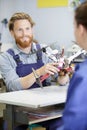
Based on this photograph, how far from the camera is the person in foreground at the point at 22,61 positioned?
2.46 metres

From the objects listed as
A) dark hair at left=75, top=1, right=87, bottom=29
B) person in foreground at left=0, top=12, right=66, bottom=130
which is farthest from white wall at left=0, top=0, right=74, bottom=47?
dark hair at left=75, top=1, right=87, bottom=29

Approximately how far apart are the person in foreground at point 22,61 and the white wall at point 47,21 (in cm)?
194

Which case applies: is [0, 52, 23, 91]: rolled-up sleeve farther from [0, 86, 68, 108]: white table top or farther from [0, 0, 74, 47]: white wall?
[0, 0, 74, 47]: white wall

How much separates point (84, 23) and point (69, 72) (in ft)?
4.18

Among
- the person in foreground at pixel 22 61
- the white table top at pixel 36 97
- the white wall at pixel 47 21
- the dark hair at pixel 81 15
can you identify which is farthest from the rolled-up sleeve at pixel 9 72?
the white wall at pixel 47 21

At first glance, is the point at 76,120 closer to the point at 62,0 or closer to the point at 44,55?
the point at 44,55

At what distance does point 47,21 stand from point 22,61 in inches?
93.9

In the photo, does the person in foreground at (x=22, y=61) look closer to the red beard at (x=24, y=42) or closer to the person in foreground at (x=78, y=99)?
the red beard at (x=24, y=42)

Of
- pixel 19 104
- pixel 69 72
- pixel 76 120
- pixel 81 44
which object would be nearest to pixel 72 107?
pixel 76 120

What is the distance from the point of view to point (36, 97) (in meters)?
2.19

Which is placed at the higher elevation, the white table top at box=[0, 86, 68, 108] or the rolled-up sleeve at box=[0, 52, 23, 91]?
the rolled-up sleeve at box=[0, 52, 23, 91]

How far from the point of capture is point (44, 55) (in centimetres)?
277

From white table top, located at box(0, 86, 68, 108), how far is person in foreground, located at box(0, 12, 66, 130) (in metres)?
0.13

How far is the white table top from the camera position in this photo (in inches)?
80.4
